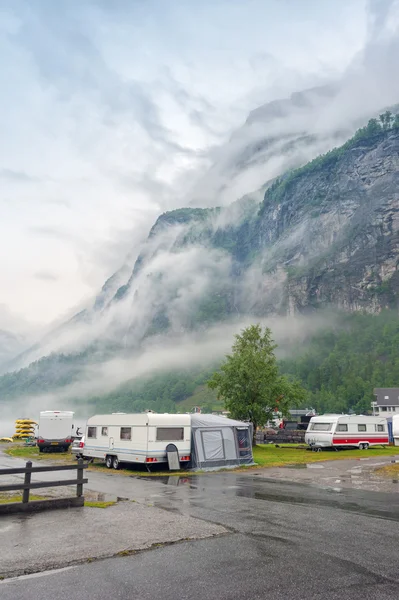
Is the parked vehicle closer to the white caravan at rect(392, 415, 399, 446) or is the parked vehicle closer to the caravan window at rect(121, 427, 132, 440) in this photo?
the caravan window at rect(121, 427, 132, 440)

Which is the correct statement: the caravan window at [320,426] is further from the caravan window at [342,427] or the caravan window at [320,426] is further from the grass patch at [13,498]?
the grass patch at [13,498]

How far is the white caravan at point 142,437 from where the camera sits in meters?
26.2

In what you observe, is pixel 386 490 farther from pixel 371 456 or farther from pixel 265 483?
pixel 371 456

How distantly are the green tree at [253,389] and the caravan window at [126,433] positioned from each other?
68.6ft

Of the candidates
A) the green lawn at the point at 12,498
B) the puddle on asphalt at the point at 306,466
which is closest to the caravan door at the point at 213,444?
the puddle on asphalt at the point at 306,466

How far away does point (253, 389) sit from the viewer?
47.1m

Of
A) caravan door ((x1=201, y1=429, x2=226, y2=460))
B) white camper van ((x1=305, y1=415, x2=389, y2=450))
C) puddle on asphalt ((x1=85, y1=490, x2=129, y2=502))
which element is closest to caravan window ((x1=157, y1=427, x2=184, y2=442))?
caravan door ((x1=201, y1=429, x2=226, y2=460))

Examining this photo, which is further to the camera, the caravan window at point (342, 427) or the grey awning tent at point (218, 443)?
the caravan window at point (342, 427)

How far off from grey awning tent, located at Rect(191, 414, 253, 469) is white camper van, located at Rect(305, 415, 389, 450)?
14.3 meters

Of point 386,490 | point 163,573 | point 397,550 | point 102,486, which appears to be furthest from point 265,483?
point 163,573

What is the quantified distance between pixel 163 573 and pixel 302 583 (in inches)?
88.3

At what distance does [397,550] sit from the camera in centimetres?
898

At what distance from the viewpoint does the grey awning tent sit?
27.4 m

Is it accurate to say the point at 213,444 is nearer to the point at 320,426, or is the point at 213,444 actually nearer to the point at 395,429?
the point at 320,426
